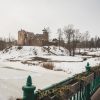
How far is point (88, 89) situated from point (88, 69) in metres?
0.69

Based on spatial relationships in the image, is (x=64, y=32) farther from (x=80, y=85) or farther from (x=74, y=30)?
(x=80, y=85)

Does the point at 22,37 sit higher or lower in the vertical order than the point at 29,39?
higher

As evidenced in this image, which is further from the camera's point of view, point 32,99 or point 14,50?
point 14,50

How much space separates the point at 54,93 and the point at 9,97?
7139 mm

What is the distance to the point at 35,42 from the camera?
90125 millimetres

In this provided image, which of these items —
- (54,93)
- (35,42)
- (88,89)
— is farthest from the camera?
(35,42)

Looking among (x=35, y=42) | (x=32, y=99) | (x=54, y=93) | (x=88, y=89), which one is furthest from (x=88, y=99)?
→ (x=35, y=42)

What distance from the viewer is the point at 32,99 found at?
11.5ft

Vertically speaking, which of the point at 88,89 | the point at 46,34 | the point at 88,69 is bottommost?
the point at 88,89

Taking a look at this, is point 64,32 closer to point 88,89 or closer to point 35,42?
point 35,42

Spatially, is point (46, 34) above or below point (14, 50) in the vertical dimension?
above

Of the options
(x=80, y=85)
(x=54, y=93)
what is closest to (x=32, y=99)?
(x=54, y=93)

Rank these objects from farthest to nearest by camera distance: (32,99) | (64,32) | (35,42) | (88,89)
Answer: (64,32)
(35,42)
(88,89)
(32,99)

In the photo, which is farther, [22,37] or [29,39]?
[29,39]
